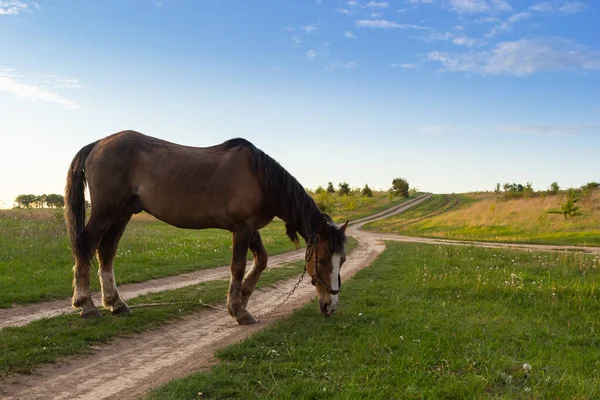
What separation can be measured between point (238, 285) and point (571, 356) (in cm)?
487

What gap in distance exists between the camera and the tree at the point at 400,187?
95000mm

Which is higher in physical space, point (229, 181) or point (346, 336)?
point (229, 181)

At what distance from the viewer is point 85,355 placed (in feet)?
17.1

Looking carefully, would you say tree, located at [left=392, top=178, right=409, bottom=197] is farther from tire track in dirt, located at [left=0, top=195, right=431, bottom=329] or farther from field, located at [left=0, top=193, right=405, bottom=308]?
tire track in dirt, located at [left=0, top=195, right=431, bottom=329]

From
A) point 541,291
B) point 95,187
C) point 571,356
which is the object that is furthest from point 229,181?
point 541,291

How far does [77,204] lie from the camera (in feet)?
23.6

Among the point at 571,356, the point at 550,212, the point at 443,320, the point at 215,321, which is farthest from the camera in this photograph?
the point at 550,212

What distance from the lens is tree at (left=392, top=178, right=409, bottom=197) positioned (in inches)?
3740

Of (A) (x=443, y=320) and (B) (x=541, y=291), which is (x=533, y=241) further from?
(A) (x=443, y=320)

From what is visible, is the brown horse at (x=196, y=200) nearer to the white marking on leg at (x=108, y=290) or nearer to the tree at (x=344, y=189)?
the white marking on leg at (x=108, y=290)

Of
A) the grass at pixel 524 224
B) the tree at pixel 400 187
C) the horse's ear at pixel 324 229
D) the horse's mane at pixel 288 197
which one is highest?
the tree at pixel 400 187

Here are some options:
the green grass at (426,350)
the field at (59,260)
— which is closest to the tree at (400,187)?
the field at (59,260)

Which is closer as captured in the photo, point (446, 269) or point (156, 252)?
point (446, 269)

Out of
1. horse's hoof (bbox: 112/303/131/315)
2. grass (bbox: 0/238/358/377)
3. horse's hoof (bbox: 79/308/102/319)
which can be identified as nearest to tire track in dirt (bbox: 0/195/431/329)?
grass (bbox: 0/238/358/377)
